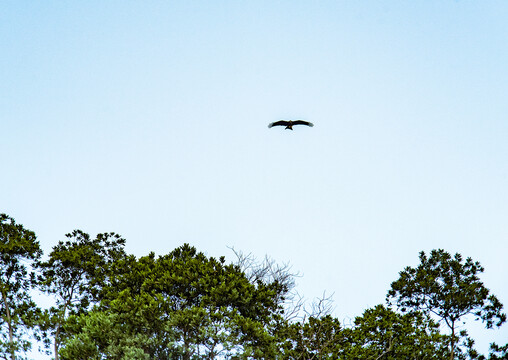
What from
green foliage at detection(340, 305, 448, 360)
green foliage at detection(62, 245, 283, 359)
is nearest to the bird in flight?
green foliage at detection(62, 245, 283, 359)

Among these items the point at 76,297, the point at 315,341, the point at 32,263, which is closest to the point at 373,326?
the point at 315,341

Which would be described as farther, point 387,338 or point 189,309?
point 387,338

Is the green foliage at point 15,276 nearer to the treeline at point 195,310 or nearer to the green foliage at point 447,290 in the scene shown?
the treeline at point 195,310

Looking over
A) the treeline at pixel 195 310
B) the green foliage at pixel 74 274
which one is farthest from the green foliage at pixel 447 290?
the green foliage at pixel 74 274

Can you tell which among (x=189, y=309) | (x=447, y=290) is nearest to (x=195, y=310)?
(x=189, y=309)

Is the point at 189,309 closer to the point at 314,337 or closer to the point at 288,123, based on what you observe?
the point at 314,337

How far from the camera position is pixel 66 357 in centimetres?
1551

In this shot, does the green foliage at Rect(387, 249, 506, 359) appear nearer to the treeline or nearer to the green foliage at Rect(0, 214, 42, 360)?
the treeline

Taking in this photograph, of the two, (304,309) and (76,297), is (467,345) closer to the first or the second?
(304,309)

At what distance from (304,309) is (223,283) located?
10.3 ft

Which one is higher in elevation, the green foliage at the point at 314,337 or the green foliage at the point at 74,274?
the green foliage at the point at 74,274

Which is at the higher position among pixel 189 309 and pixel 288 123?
pixel 288 123

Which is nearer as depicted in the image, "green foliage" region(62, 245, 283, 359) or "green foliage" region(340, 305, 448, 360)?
"green foliage" region(62, 245, 283, 359)

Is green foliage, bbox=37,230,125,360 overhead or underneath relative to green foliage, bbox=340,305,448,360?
overhead
